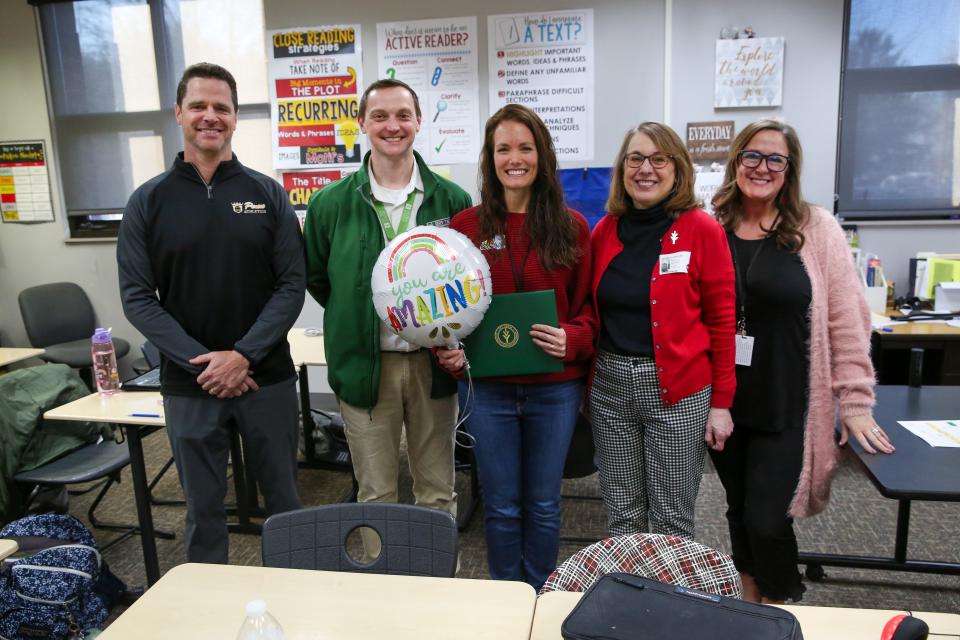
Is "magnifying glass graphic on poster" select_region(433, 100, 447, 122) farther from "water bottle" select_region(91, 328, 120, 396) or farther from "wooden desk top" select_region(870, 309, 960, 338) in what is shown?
"wooden desk top" select_region(870, 309, 960, 338)

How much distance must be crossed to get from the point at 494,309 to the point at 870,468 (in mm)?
968

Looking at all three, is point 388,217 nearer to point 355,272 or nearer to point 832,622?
point 355,272

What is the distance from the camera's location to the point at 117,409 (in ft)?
7.74

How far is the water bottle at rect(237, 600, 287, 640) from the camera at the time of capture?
2.88ft

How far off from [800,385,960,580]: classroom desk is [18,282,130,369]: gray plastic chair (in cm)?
419

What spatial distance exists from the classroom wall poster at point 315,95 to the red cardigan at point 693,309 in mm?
2956

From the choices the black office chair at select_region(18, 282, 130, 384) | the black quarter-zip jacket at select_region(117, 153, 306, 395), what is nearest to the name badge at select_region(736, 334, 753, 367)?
the black quarter-zip jacket at select_region(117, 153, 306, 395)

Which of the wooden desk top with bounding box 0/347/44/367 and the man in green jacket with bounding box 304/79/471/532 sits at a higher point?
the man in green jacket with bounding box 304/79/471/532

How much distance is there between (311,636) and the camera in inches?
38.4

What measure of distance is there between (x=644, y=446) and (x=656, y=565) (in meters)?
0.58

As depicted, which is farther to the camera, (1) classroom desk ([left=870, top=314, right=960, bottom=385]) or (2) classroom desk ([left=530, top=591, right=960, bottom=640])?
(1) classroom desk ([left=870, top=314, right=960, bottom=385])

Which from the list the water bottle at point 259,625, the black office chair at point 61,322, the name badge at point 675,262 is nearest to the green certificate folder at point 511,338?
the name badge at point 675,262

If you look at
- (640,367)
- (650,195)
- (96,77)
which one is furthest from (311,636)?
(96,77)

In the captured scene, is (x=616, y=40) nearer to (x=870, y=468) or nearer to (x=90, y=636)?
(x=870, y=468)
